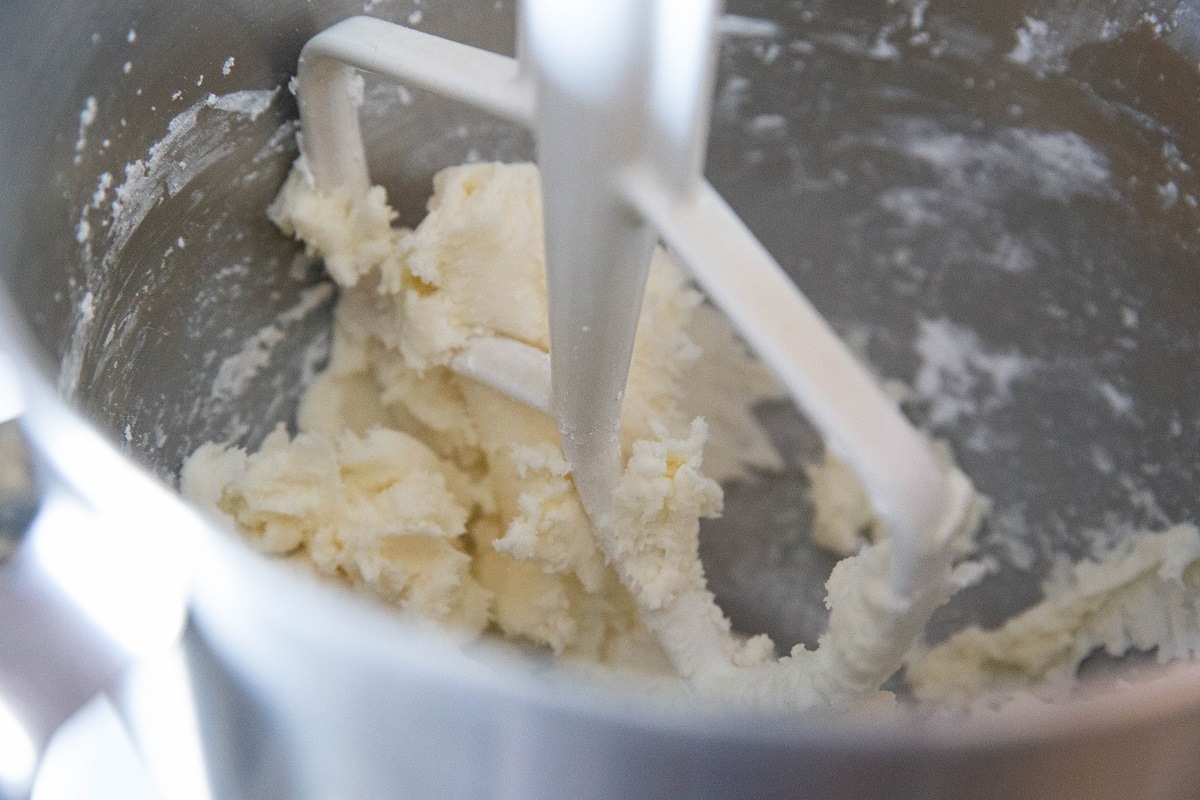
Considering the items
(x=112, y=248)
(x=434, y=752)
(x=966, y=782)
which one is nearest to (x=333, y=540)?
(x=112, y=248)

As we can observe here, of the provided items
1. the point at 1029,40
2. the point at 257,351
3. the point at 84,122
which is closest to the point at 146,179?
the point at 84,122

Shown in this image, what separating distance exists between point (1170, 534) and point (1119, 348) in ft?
0.45

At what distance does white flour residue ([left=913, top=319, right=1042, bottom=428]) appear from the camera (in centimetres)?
87

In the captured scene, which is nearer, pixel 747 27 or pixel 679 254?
Answer: pixel 679 254

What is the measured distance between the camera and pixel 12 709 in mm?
450

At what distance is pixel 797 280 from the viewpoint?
3.03 feet

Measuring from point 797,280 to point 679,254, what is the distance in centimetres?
49

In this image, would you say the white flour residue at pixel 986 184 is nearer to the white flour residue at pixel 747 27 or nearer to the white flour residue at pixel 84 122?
the white flour residue at pixel 747 27

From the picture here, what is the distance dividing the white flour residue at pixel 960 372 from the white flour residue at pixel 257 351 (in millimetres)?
484

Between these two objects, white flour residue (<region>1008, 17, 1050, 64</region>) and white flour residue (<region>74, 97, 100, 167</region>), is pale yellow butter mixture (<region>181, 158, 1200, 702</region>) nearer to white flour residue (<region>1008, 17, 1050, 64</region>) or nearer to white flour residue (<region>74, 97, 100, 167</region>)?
white flour residue (<region>74, 97, 100, 167</region>)

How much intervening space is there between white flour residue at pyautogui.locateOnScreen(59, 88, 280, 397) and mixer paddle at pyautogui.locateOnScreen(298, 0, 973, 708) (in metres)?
0.07

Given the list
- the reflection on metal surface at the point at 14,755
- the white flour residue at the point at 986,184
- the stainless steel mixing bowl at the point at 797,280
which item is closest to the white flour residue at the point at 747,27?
the stainless steel mixing bowl at the point at 797,280

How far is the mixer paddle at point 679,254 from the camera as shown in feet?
1.36

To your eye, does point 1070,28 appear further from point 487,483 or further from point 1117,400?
point 487,483
